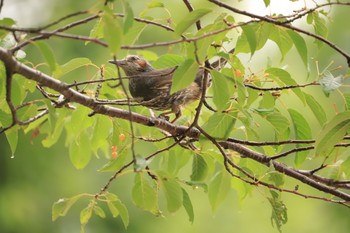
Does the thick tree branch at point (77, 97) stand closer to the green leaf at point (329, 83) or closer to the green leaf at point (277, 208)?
the green leaf at point (277, 208)

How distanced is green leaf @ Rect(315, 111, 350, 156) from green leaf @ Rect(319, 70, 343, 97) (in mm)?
100

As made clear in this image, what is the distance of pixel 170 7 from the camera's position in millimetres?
8297

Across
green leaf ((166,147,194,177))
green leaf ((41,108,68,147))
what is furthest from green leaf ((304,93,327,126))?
green leaf ((41,108,68,147))

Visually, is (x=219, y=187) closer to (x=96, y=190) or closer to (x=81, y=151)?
(x=81, y=151)

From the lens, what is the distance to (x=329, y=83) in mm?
2570

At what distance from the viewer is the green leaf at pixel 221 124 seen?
2.76m

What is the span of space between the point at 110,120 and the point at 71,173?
18.1 ft

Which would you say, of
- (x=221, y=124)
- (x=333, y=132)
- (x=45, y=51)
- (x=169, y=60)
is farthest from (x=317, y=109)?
(x=45, y=51)

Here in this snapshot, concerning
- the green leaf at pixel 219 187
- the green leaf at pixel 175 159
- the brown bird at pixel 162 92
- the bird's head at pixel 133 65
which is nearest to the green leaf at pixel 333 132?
the green leaf at pixel 219 187

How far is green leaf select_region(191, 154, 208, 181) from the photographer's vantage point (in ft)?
9.71

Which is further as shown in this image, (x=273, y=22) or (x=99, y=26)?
(x=99, y=26)

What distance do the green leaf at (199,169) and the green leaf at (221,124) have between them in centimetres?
22

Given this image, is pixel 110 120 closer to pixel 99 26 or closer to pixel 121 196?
pixel 99 26

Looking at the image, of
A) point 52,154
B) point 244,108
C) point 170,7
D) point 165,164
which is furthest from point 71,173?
point 244,108
